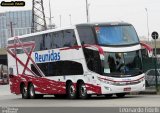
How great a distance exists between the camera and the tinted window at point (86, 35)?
26.9m

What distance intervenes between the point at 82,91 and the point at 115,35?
345 cm

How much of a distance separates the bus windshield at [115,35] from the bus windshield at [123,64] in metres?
0.55

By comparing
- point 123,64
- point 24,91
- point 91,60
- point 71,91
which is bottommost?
point 24,91

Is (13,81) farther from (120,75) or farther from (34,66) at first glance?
(120,75)

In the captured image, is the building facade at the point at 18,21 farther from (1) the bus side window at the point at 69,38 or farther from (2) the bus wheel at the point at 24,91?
(1) the bus side window at the point at 69,38

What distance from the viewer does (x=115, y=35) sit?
1059 inches

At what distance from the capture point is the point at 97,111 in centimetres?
1859

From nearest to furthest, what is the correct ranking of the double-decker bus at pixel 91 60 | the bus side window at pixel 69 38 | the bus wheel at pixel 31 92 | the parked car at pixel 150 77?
the double-decker bus at pixel 91 60, the bus side window at pixel 69 38, the bus wheel at pixel 31 92, the parked car at pixel 150 77

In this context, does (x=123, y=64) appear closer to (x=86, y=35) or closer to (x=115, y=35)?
(x=115, y=35)

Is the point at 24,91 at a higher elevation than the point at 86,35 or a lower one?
lower

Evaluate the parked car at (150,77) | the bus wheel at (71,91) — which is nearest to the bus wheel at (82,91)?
the bus wheel at (71,91)

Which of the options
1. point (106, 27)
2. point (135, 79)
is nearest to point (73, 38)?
point (106, 27)

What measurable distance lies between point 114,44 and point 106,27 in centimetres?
101

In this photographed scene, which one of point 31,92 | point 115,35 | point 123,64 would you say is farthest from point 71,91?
point 31,92
